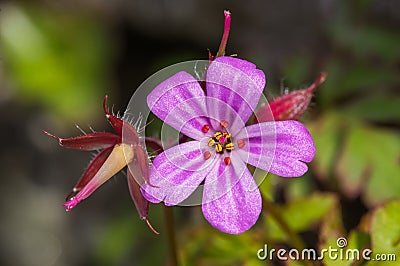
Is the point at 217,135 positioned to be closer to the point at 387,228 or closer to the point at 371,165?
the point at 387,228

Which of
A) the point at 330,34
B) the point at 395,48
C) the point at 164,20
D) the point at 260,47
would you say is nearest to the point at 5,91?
the point at 164,20

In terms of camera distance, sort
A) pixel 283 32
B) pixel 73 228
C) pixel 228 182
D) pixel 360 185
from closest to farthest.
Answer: pixel 228 182, pixel 360 185, pixel 283 32, pixel 73 228

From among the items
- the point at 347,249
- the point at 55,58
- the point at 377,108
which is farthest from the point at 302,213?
the point at 55,58

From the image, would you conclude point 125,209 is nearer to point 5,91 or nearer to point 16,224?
point 16,224

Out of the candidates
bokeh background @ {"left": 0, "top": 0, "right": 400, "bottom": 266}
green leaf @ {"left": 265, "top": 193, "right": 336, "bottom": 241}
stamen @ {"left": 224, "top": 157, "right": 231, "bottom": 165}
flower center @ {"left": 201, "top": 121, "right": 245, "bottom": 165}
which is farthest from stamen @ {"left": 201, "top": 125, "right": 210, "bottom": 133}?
bokeh background @ {"left": 0, "top": 0, "right": 400, "bottom": 266}

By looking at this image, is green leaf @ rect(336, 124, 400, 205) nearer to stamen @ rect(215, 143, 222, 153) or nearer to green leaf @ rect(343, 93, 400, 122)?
green leaf @ rect(343, 93, 400, 122)

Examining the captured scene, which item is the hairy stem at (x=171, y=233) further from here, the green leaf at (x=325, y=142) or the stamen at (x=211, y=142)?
the green leaf at (x=325, y=142)
